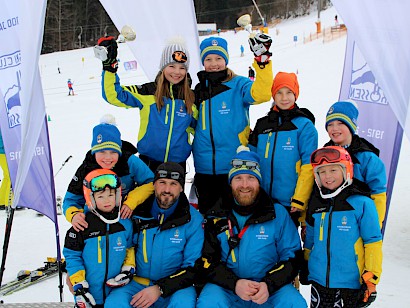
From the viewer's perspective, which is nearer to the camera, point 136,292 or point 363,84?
point 136,292

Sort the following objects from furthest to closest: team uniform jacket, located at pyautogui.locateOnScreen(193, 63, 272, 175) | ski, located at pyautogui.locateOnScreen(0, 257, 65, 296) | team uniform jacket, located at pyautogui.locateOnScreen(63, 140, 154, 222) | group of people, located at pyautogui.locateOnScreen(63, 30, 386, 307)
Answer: ski, located at pyautogui.locateOnScreen(0, 257, 65, 296) < team uniform jacket, located at pyautogui.locateOnScreen(193, 63, 272, 175) < team uniform jacket, located at pyautogui.locateOnScreen(63, 140, 154, 222) < group of people, located at pyautogui.locateOnScreen(63, 30, 386, 307)

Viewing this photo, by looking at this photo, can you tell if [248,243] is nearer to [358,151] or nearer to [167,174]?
[167,174]

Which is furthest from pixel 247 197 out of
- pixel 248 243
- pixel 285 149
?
pixel 285 149

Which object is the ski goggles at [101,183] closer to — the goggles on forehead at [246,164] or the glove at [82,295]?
the glove at [82,295]

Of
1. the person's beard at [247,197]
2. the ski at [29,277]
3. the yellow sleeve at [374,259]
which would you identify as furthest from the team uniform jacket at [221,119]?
the ski at [29,277]

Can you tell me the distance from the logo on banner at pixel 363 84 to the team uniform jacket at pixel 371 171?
1092mm

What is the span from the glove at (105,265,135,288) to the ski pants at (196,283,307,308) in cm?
44

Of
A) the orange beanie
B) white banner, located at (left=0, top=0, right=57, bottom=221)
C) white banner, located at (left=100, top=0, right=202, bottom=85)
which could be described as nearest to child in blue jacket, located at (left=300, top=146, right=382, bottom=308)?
the orange beanie

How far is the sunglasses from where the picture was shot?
277 cm

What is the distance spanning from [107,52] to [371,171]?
5.93 feet

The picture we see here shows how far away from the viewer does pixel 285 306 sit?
2779mm

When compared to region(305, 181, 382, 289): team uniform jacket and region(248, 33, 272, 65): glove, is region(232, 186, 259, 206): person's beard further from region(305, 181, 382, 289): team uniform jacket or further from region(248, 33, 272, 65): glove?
region(248, 33, 272, 65): glove

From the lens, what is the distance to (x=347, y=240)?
279 centimetres

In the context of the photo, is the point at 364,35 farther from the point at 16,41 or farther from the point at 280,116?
the point at 16,41
